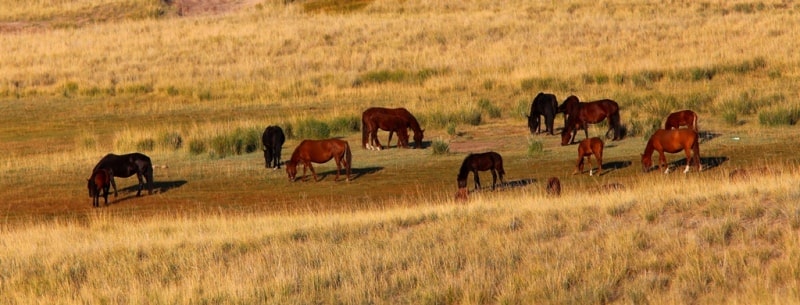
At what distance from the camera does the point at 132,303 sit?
12508 mm

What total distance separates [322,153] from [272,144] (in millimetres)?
2183

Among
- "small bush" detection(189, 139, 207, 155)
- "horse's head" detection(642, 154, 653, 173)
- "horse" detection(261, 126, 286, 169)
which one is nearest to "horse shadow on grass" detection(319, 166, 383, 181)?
"horse" detection(261, 126, 286, 169)

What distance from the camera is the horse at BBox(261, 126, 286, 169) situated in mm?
23938

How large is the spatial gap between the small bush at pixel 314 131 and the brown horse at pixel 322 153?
7366 millimetres

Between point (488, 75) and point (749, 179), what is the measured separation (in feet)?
83.1

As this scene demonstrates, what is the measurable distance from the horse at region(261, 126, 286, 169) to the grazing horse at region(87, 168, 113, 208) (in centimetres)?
355

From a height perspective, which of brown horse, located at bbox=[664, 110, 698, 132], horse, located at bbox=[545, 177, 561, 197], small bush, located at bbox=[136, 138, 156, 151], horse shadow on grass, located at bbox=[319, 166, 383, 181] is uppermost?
small bush, located at bbox=[136, 138, 156, 151]

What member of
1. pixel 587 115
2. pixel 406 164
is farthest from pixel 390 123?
pixel 587 115

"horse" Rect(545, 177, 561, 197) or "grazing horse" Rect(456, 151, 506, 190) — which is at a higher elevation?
"grazing horse" Rect(456, 151, 506, 190)

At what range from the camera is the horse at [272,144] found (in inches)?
942

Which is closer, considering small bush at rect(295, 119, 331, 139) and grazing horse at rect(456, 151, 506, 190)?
grazing horse at rect(456, 151, 506, 190)

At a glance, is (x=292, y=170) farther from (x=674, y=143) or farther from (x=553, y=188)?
(x=674, y=143)

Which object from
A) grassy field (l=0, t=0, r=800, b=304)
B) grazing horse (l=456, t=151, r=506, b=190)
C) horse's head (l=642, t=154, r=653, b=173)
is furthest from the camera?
horse's head (l=642, t=154, r=653, b=173)

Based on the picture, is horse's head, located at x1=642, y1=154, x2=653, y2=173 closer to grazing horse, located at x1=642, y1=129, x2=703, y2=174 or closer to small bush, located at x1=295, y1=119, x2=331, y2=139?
grazing horse, located at x1=642, y1=129, x2=703, y2=174
